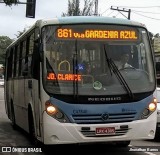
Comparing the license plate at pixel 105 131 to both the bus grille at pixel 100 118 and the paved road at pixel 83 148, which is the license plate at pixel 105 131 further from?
the paved road at pixel 83 148

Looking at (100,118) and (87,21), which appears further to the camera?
(87,21)

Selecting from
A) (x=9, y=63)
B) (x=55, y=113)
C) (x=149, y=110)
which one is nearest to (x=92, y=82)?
(x=55, y=113)

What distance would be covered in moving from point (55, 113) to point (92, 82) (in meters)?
0.98

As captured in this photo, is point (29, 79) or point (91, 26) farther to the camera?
point (29, 79)

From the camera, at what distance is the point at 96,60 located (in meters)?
9.38

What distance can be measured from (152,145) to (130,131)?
114 inches

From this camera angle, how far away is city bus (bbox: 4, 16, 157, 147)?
8.87m

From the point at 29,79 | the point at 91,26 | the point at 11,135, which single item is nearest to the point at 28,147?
the point at 29,79

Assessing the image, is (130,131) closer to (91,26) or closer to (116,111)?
(116,111)

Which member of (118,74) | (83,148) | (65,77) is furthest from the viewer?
(83,148)

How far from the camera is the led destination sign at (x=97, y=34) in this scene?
9.39 metres

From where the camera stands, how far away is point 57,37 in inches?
368

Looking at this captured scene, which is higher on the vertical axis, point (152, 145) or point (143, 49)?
point (143, 49)

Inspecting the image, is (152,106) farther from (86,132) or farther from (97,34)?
(97,34)
